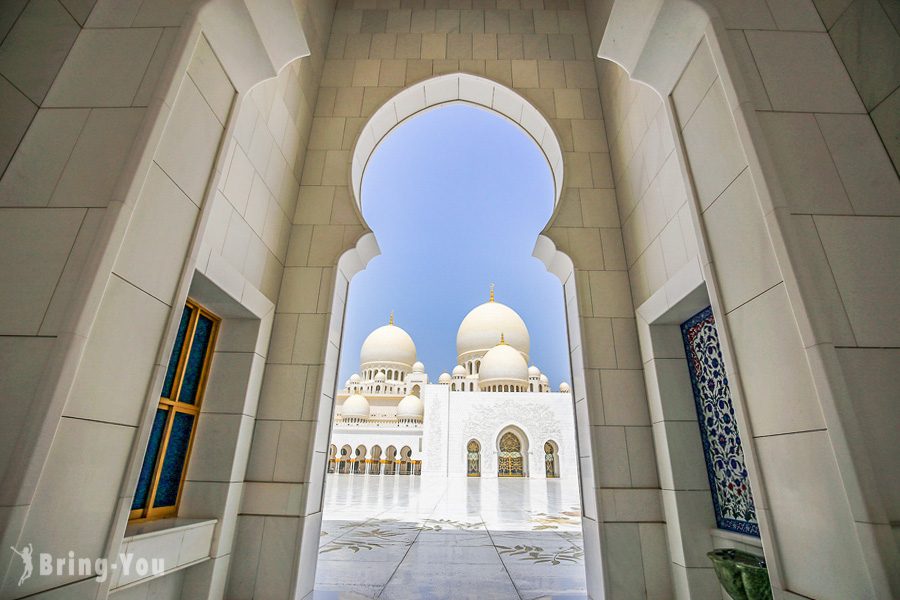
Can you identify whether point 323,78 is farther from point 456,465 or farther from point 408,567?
point 456,465

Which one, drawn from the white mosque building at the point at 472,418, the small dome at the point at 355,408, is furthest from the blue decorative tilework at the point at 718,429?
the small dome at the point at 355,408

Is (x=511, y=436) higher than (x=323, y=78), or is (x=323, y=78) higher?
(x=323, y=78)

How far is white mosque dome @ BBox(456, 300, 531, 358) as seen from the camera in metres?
19.6

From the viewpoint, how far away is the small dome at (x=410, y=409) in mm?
18828

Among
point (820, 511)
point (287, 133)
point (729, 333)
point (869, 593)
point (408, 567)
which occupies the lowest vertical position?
point (408, 567)

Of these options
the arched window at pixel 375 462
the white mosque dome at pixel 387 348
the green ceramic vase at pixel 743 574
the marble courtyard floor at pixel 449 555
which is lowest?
the marble courtyard floor at pixel 449 555

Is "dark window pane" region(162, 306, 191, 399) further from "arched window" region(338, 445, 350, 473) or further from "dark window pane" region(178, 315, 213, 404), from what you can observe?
"arched window" region(338, 445, 350, 473)

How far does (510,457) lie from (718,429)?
13.7 meters

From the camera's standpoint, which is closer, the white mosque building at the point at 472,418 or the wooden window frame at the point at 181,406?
the wooden window frame at the point at 181,406

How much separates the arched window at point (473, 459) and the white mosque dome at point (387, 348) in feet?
25.0

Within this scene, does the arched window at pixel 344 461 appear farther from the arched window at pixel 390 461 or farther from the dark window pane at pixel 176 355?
the dark window pane at pixel 176 355

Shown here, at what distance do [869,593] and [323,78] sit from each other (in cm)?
419

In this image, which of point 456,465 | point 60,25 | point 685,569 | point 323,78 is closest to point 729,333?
point 685,569

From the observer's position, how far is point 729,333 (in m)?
1.45
